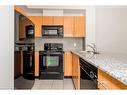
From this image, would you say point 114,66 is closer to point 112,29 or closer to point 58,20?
point 112,29

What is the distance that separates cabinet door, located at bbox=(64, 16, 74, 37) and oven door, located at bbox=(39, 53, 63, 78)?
815mm

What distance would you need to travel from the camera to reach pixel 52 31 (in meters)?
5.61

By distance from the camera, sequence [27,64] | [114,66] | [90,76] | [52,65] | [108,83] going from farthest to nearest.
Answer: [52,65] → [27,64] → [90,76] → [114,66] → [108,83]

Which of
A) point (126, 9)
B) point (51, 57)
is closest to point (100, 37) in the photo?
point (126, 9)

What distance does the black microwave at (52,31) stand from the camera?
5.57 meters

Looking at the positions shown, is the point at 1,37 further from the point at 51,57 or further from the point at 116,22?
the point at 116,22

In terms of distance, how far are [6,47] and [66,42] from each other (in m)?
4.19

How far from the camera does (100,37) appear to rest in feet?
17.5

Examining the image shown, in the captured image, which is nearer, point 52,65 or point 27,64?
point 27,64

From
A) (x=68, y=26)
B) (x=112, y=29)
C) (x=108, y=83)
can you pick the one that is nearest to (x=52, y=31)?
(x=68, y=26)

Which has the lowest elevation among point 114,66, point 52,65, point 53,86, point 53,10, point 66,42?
point 53,86

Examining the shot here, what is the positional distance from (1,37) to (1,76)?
0.39 meters

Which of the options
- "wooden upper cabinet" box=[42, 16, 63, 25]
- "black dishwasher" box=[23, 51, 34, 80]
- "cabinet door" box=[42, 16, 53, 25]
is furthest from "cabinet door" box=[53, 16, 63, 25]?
"black dishwasher" box=[23, 51, 34, 80]

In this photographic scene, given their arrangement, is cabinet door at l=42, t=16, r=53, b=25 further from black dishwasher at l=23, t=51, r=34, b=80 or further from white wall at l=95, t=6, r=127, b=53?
black dishwasher at l=23, t=51, r=34, b=80
